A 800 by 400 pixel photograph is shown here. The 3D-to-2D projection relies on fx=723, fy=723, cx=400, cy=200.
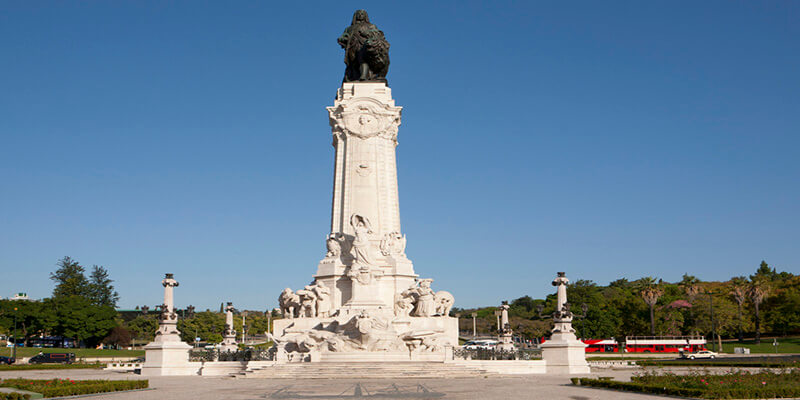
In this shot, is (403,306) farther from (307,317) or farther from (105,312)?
(105,312)

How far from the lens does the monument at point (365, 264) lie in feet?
106

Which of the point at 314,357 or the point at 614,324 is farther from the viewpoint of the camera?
→ the point at 614,324

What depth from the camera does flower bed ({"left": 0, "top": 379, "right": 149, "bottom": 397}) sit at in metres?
20.9

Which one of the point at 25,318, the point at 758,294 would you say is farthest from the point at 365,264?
the point at 758,294

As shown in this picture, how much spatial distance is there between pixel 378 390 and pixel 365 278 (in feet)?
55.7

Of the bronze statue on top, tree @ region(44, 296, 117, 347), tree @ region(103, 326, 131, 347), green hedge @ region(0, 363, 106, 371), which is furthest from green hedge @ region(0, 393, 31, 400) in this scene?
tree @ region(103, 326, 131, 347)

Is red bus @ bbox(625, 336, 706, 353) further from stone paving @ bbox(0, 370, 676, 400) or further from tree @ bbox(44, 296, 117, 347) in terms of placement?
tree @ bbox(44, 296, 117, 347)

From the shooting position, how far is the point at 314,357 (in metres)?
31.0

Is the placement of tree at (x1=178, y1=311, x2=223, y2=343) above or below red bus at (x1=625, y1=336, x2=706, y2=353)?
above

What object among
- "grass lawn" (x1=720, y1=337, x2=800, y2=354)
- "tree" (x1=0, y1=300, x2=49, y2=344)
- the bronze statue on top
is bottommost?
"grass lawn" (x1=720, y1=337, x2=800, y2=354)

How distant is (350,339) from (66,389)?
44.6ft

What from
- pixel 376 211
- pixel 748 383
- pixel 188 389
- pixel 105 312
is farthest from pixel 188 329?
pixel 748 383

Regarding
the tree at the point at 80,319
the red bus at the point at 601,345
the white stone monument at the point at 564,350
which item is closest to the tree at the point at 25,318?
the tree at the point at 80,319

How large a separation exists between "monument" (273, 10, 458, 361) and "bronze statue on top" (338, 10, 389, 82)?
6 centimetres
